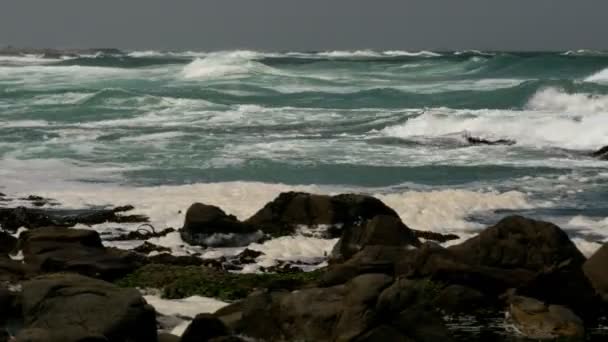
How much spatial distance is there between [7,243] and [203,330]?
661 centimetres

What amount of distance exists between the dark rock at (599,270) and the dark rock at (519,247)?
15cm

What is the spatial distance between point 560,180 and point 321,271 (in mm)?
12007

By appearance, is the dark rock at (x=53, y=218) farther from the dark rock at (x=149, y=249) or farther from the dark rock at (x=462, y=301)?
the dark rock at (x=462, y=301)

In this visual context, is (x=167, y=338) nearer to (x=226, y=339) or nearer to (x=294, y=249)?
(x=226, y=339)

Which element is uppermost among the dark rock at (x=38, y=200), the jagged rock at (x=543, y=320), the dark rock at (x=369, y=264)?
the dark rock at (x=38, y=200)

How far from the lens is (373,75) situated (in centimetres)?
8031

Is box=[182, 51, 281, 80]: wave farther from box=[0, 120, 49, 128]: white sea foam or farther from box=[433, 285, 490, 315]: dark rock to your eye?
box=[433, 285, 490, 315]: dark rock

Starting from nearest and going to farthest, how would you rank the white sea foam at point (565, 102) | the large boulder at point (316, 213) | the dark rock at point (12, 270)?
the dark rock at point (12, 270)
the large boulder at point (316, 213)
the white sea foam at point (565, 102)

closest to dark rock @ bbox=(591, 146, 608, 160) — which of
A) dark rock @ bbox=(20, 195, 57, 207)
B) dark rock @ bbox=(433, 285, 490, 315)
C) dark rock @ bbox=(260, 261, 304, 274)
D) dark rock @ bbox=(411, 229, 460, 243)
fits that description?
dark rock @ bbox=(411, 229, 460, 243)

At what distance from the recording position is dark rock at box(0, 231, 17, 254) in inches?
591

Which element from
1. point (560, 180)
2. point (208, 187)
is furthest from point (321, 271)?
point (560, 180)

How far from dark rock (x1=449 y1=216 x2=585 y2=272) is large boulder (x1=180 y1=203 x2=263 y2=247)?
450cm

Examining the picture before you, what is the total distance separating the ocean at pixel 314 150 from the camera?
2044 cm

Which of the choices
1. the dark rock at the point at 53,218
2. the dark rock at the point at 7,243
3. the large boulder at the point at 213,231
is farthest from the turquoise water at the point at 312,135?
the dark rock at the point at 7,243
